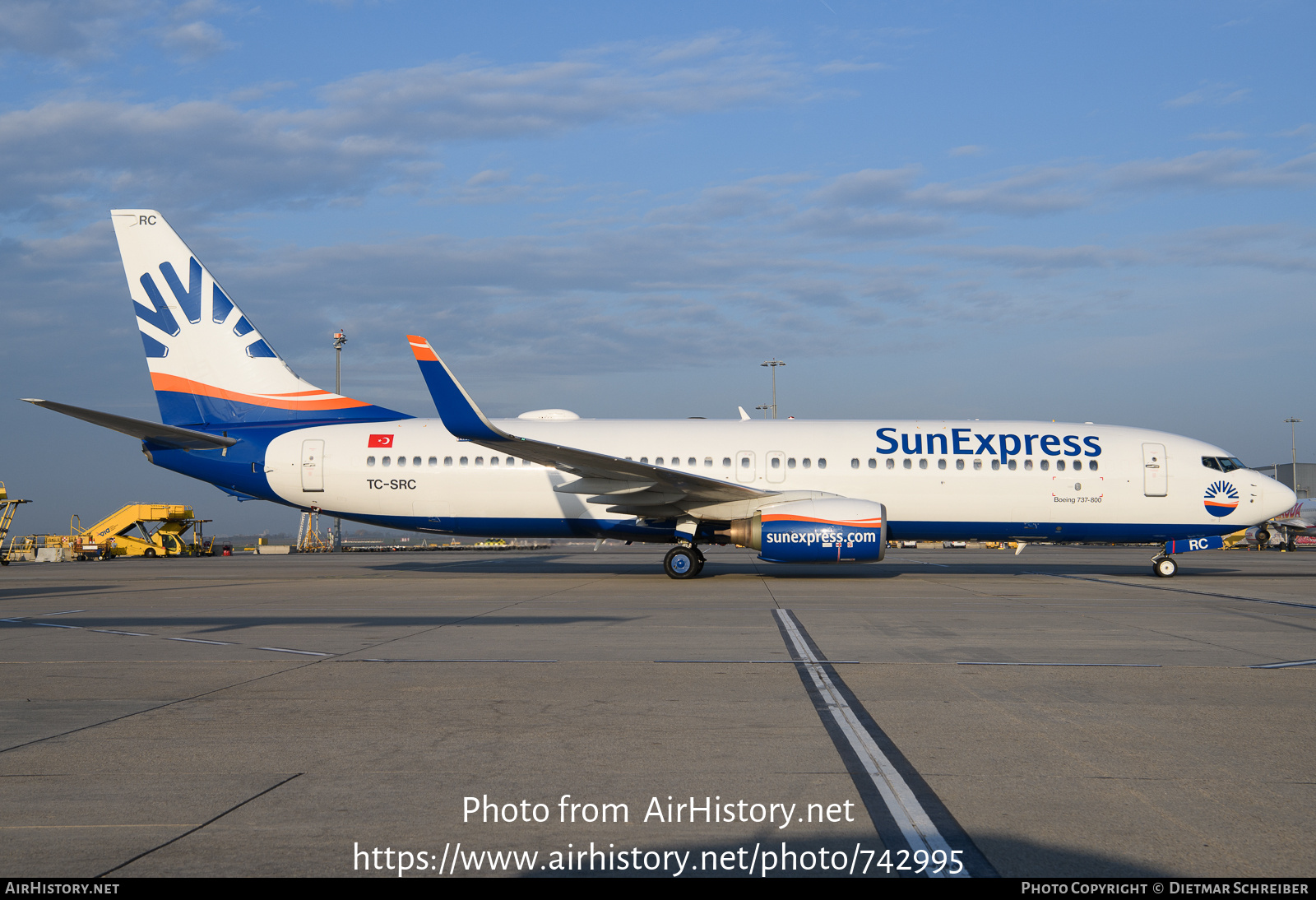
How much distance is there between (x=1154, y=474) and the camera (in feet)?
73.4

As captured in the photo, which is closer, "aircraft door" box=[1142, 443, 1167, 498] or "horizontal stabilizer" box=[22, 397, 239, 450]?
"horizontal stabilizer" box=[22, 397, 239, 450]

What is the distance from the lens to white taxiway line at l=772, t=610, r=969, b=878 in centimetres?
400

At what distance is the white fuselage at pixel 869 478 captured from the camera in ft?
72.6

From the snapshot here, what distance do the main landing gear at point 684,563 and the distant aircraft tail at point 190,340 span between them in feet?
32.4

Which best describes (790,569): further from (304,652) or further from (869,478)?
(304,652)

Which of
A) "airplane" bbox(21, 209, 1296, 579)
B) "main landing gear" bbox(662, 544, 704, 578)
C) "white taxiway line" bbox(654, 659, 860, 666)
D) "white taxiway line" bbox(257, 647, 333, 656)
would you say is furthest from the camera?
"airplane" bbox(21, 209, 1296, 579)

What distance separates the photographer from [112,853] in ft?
12.5

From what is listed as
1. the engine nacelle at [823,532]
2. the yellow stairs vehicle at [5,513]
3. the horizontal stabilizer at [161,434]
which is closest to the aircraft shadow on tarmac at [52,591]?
the horizontal stabilizer at [161,434]

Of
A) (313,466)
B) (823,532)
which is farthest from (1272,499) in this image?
(313,466)

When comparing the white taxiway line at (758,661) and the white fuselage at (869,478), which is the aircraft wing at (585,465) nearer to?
the white fuselage at (869,478)

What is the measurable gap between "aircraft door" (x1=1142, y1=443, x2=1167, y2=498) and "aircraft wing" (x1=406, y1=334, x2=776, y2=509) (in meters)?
9.34

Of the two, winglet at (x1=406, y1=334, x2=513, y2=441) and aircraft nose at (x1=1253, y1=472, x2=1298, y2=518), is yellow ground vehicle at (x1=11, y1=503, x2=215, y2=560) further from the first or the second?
aircraft nose at (x1=1253, y1=472, x2=1298, y2=518)

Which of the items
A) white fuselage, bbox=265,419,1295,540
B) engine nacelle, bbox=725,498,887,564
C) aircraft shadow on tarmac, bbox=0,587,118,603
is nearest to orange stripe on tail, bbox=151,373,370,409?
white fuselage, bbox=265,419,1295,540

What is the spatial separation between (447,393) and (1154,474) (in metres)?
17.3
